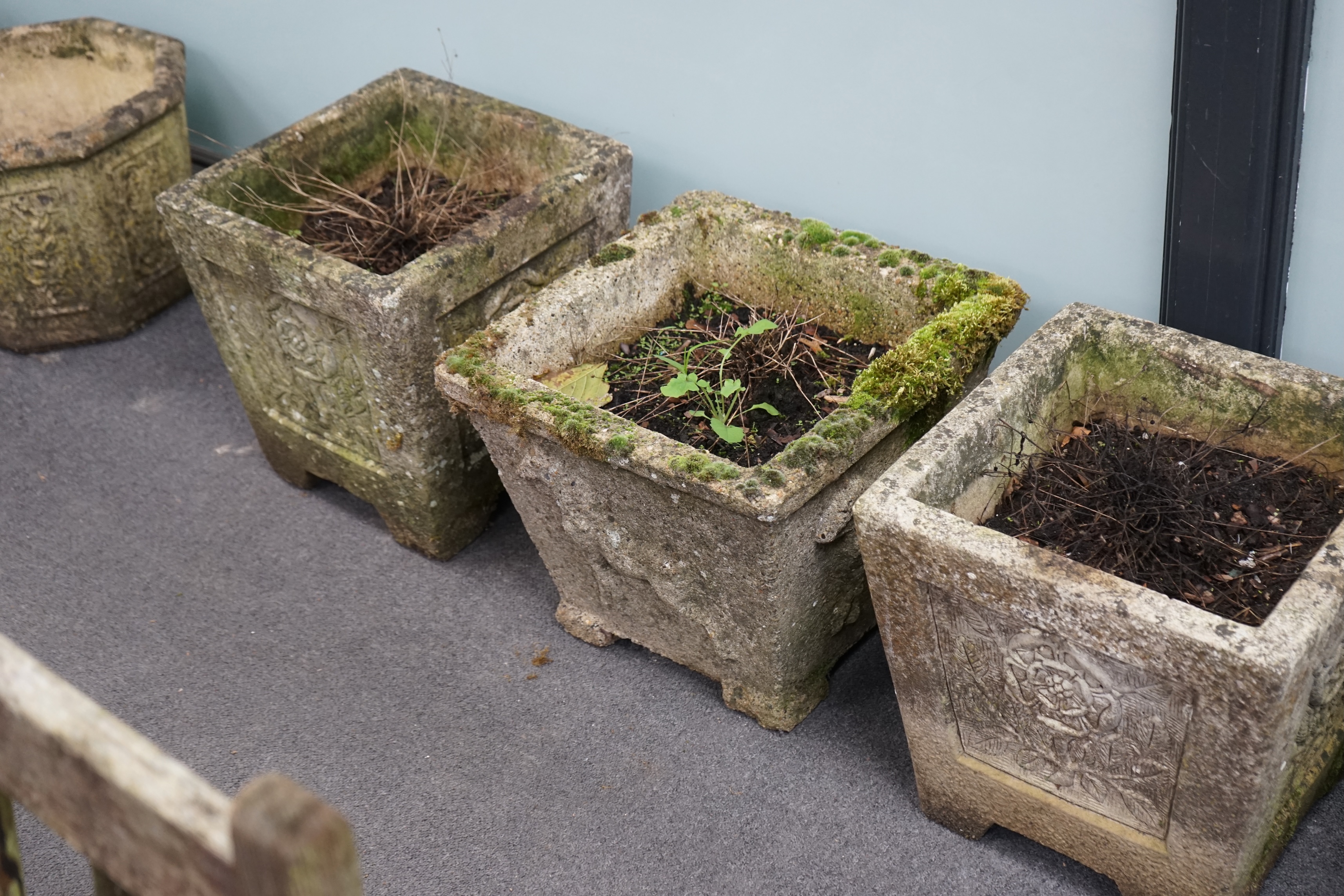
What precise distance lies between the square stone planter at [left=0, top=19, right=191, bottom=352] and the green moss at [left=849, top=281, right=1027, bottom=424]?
1984mm

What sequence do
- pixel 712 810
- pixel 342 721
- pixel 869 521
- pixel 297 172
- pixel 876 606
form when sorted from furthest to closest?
pixel 297 172
pixel 342 721
pixel 712 810
pixel 876 606
pixel 869 521

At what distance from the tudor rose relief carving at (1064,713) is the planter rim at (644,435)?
26cm

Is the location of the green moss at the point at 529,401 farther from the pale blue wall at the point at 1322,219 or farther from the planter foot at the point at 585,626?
the pale blue wall at the point at 1322,219

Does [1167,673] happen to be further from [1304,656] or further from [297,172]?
[297,172]

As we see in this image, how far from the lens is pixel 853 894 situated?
1970 mm

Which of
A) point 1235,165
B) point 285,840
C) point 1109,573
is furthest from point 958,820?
point 285,840

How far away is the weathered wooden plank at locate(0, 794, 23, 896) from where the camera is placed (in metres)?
1.16

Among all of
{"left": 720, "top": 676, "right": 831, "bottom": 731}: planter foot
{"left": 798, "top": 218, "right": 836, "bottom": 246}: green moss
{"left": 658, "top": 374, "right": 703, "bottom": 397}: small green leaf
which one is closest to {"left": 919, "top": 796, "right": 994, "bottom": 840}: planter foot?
{"left": 720, "top": 676, "right": 831, "bottom": 731}: planter foot

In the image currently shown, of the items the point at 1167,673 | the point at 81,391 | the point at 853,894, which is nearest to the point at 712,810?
the point at 853,894

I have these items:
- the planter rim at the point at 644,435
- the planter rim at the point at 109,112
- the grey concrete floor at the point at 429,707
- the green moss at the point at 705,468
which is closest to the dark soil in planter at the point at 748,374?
the planter rim at the point at 644,435

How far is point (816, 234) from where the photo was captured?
232 cm

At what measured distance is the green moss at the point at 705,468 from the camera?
1.83 metres

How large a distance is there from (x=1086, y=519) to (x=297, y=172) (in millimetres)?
1825

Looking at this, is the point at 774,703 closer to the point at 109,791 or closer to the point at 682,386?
the point at 682,386
